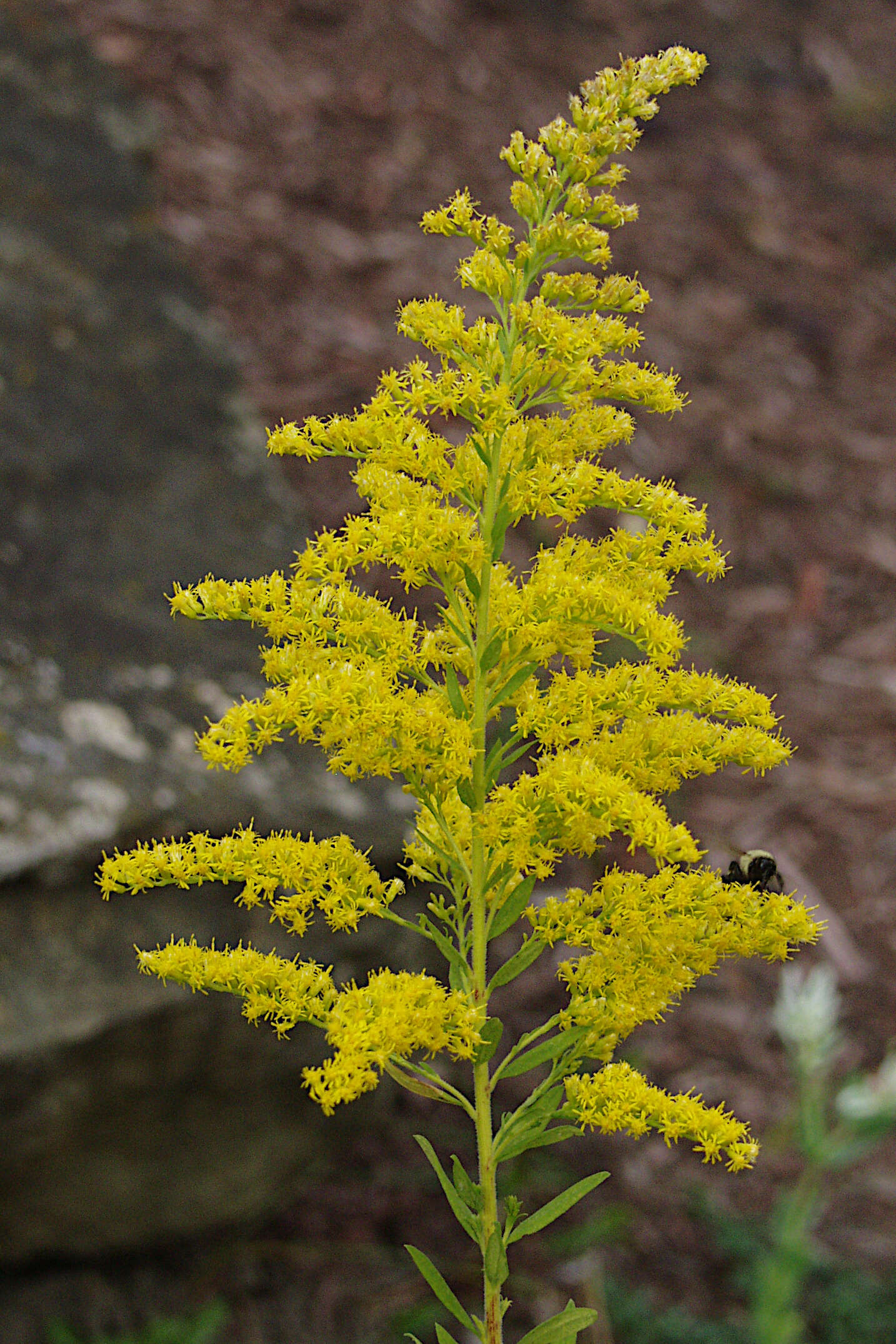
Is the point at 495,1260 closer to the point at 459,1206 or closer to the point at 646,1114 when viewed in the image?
the point at 459,1206

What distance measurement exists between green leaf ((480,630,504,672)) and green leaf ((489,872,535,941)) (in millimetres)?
285

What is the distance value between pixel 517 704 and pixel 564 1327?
2.60ft

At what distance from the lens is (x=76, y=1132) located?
3318mm

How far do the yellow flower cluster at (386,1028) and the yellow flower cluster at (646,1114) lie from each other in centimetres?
17

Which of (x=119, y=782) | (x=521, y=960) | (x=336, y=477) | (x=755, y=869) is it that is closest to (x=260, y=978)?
(x=521, y=960)

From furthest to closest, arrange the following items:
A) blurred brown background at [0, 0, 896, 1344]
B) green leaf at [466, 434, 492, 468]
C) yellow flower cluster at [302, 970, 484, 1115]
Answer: blurred brown background at [0, 0, 896, 1344] → green leaf at [466, 434, 492, 468] → yellow flower cluster at [302, 970, 484, 1115]

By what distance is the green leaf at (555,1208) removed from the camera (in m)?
1.53

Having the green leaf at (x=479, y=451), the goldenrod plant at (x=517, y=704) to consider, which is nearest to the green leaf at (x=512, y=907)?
the goldenrod plant at (x=517, y=704)

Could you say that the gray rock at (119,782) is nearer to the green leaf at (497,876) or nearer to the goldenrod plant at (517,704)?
the goldenrod plant at (517,704)

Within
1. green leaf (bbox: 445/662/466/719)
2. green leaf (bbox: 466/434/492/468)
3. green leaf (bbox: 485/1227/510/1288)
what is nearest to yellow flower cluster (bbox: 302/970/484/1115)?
green leaf (bbox: 485/1227/510/1288)

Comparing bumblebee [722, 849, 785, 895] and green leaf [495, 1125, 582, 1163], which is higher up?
bumblebee [722, 849, 785, 895]

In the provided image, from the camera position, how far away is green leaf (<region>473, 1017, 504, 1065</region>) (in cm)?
154

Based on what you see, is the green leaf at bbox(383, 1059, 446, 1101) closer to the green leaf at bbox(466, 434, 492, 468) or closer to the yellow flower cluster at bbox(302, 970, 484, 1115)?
the yellow flower cluster at bbox(302, 970, 484, 1115)

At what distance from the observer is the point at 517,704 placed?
1.71 metres
